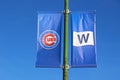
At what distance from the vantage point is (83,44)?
1472cm

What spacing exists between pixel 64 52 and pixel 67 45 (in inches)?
8.6

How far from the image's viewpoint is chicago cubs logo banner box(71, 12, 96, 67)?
1464 centimetres

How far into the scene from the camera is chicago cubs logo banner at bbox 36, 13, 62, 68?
14.7 meters

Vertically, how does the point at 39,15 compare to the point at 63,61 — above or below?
above

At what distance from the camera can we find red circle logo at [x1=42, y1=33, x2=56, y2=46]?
48.5 feet

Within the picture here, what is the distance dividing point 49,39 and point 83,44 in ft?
3.27

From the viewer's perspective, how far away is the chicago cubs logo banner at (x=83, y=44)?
1464 centimetres

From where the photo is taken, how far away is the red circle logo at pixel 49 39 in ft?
48.5

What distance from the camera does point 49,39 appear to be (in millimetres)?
14805

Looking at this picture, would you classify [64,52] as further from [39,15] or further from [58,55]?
[39,15]

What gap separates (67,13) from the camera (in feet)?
48.6

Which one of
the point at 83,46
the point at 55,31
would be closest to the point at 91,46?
the point at 83,46

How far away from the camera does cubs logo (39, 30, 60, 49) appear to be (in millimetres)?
14766

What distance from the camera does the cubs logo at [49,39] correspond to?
1477cm
